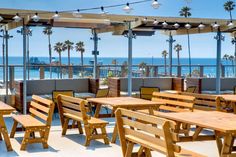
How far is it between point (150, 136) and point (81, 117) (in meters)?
2.83

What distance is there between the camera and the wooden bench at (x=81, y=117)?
7141 millimetres

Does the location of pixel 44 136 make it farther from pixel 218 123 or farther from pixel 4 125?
pixel 218 123

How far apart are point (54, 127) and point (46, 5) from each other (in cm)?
2452

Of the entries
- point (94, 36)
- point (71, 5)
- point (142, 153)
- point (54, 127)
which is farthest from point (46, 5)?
point (142, 153)

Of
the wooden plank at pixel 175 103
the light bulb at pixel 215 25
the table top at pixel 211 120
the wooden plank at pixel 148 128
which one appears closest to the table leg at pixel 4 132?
the wooden plank at pixel 148 128

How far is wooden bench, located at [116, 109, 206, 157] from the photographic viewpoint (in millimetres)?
4336

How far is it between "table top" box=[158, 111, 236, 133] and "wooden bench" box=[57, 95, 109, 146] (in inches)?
79.0

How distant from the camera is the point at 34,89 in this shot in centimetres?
1155

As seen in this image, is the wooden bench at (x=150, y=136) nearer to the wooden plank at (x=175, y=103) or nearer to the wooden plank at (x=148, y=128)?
the wooden plank at (x=148, y=128)

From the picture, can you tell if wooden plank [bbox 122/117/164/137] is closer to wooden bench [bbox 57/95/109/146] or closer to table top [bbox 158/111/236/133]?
table top [bbox 158/111/236/133]

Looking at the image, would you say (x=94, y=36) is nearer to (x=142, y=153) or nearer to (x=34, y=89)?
(x=34, y=89)

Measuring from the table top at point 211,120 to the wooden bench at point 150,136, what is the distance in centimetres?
35

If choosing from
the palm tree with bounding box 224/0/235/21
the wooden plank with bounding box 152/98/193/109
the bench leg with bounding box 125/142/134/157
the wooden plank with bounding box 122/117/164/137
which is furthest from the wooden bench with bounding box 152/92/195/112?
the palm tree with bounding box 224/0/235/21

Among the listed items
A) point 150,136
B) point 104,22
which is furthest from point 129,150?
point 104,22
